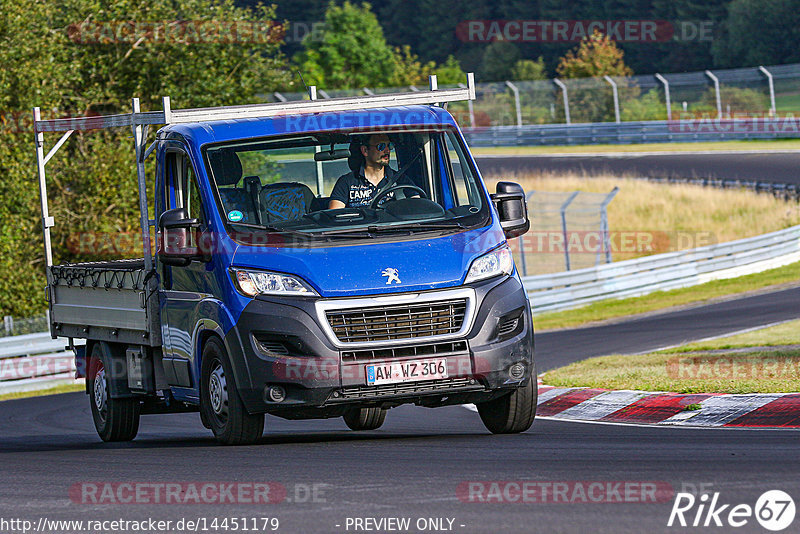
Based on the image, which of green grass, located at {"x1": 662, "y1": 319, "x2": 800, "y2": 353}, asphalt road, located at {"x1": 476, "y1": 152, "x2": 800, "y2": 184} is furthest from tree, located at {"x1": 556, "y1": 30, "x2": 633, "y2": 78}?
green grass, located at {"x1": 662, "y1": 319, "x2": 800, "y2": 353}

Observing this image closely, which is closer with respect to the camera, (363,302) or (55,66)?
(363,302)

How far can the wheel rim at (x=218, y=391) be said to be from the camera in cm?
895

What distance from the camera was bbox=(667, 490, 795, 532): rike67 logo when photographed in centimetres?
562

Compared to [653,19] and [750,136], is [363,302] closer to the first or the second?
[750,136]

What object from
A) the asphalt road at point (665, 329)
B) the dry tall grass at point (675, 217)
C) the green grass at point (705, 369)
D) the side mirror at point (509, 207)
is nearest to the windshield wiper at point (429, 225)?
the side mirror at point (509, 207)

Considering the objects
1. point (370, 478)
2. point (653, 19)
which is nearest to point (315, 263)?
point (370, 478)

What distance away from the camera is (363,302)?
27.6 feet

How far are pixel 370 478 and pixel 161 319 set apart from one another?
3.53 metres

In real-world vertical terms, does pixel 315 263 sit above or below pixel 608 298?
above

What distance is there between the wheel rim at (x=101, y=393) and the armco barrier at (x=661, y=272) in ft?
45.5

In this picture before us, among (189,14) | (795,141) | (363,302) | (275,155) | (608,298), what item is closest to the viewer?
(363,302)

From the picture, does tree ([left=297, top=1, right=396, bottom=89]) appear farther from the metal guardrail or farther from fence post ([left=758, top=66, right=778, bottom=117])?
fence post ([left=758, top=66, right=778, bottom=117])

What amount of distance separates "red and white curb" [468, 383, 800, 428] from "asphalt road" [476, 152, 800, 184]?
25.4 metres

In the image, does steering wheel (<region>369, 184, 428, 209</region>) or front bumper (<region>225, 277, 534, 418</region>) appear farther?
steering wheel (<region>369, 184, 428, 209</region>)
